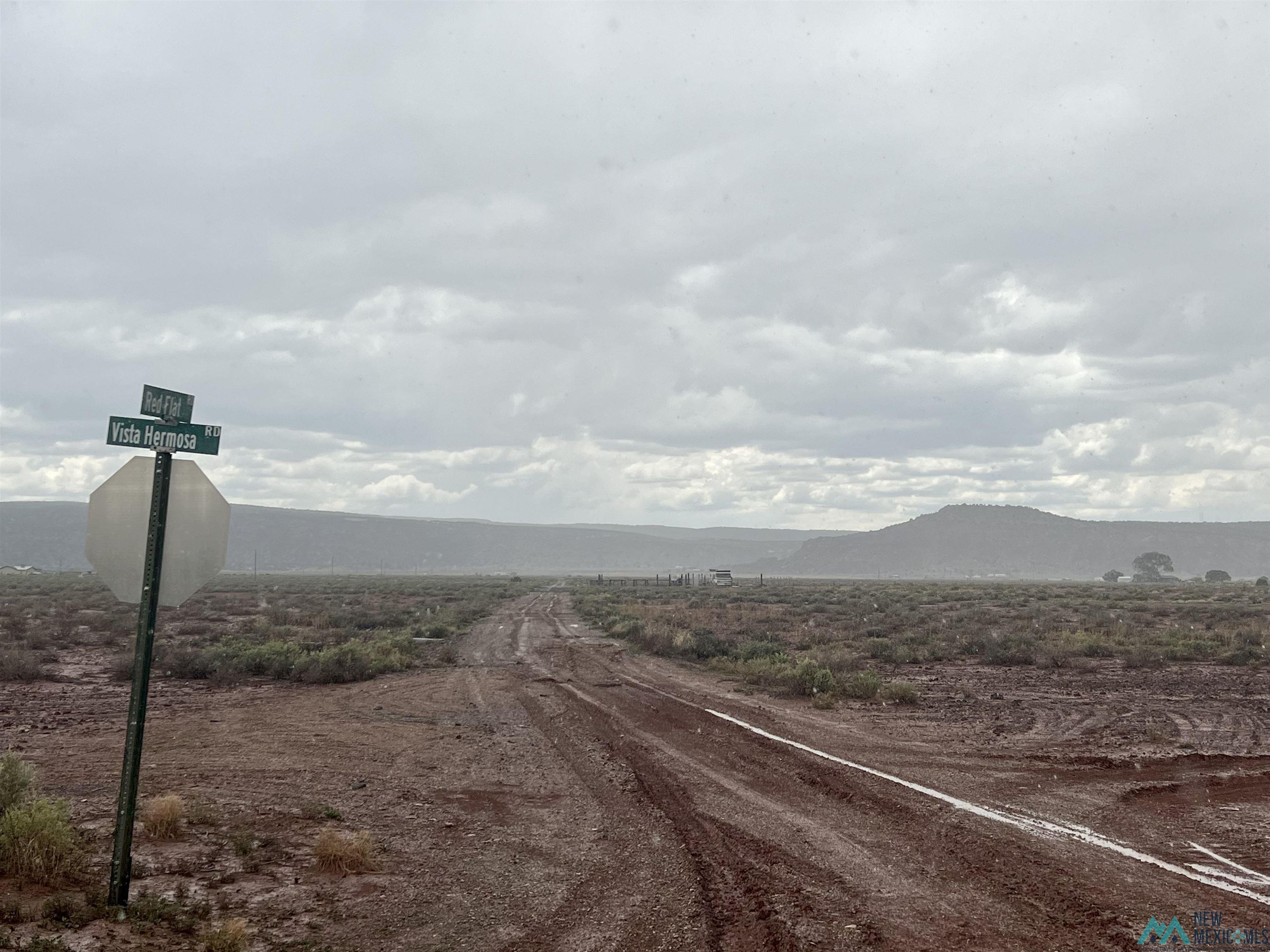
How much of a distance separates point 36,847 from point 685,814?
A: 224 inches

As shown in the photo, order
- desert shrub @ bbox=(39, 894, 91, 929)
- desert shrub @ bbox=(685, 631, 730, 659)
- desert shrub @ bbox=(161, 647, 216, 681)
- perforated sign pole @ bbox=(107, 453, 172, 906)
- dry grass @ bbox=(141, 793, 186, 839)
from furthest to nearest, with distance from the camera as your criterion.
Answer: desert shrub @ bbox=(685, 631, 730, 659)
desert shrub @ bbox=(161, 647, 216, 681)
dry grass @ bbox=(141, 793, 186, 839)
perforated sign pole @ bbox=(107, 453, 172, 906)
desert shrub @ bbox=(39, 894, 91, 929)

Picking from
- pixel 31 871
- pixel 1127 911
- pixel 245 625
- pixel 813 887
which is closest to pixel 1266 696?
pixel 1127 911

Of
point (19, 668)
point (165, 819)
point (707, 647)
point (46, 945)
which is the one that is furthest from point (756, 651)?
point (46, 945)

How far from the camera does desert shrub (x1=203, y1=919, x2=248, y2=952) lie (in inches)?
206

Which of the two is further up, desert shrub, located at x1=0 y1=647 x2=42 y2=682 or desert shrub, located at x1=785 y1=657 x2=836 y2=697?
desert shrub, located at x1=785 y1=657 x2=836 y2=697

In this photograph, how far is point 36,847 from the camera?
20.2 feet

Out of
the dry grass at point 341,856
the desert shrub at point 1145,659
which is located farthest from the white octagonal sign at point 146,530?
the desert shrub at point 1145,659

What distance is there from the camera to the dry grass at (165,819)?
745 centimetres

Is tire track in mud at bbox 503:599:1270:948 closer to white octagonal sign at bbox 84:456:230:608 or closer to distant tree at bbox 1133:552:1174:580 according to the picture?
white octagonal sign at bbox 84:456:230:608

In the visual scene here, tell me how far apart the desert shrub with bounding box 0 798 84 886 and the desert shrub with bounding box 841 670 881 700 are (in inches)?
561

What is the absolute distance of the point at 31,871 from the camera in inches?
238

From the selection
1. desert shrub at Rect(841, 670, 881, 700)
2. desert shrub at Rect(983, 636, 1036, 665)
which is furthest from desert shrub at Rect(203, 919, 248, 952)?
desert shrub at Rect(983, 636, 1036, 665)

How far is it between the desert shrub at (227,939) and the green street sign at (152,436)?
329 centimetres

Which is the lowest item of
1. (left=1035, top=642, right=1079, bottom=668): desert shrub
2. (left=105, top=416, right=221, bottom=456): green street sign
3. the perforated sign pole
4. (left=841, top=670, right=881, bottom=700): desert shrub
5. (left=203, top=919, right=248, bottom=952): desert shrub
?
(left=841, top=670, right=881, bottom=700): desert shrub
